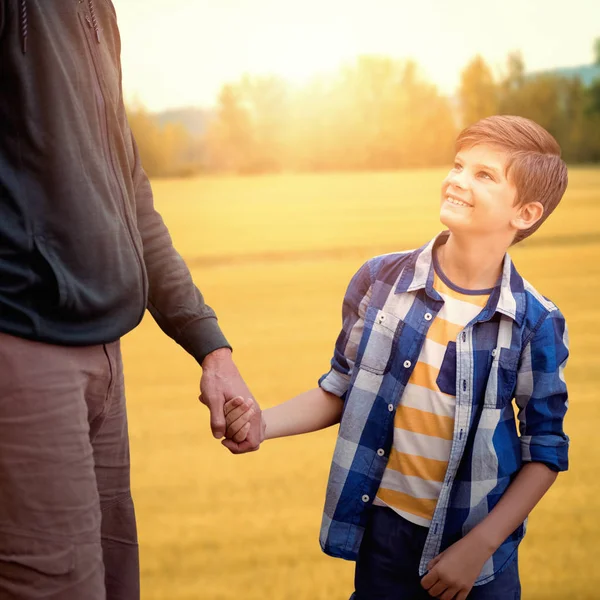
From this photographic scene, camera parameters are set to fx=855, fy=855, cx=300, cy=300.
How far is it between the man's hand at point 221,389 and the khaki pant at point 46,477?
0.24 meters

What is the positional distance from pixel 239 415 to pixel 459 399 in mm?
293

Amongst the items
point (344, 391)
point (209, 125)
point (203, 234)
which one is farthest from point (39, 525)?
point (203, 234)

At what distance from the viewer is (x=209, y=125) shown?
17.2 feet

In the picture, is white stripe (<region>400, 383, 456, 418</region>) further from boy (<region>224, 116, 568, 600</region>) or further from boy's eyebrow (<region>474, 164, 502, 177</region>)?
boy's eyebrow (<region>474, 164, 502, 177</region>)

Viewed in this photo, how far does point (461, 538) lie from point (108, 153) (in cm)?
67

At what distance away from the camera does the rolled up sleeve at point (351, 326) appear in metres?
1.22

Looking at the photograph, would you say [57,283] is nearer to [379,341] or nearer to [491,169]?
[379,341]

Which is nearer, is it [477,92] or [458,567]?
[458,567]

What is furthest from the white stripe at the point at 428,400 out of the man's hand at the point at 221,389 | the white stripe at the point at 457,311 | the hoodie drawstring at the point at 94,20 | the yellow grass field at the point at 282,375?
the yellow grass field at the point at 282,375

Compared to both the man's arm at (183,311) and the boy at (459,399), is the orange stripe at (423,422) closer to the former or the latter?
the boy at (459,399)

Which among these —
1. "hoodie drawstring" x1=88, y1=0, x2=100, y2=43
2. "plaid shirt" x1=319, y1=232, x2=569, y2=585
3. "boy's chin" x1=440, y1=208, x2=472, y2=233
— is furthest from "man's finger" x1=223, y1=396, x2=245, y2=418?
"hoodie drawstring" x1=88, y1=0, x2=100, y2=43

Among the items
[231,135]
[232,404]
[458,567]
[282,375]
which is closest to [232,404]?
[232,404]

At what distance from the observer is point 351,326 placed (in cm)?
122

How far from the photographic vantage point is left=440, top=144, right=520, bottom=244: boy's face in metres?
1.12
